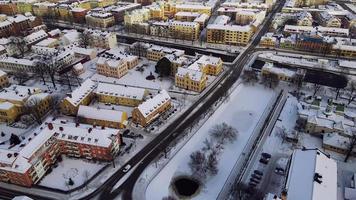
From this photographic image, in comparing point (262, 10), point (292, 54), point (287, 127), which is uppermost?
point (262, 10)

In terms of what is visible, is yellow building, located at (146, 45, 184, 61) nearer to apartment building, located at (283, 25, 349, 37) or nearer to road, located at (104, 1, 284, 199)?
road, located at (104, 1, 284, 199)

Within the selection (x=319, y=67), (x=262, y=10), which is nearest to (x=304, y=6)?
(x=262, y=10)

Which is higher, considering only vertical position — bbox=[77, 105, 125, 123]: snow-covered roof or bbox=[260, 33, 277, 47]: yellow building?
bbox=[260, 33, 277, 47]: yellow building

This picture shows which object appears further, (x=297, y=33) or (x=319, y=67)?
(x=297, y=33)

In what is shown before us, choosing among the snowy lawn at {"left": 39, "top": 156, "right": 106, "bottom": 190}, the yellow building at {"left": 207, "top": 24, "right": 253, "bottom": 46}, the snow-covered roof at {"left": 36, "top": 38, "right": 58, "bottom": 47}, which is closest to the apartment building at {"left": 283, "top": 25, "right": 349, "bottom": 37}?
the yellow building at {"left": 207, "top": 24, "right": 253, "bottom": 46}

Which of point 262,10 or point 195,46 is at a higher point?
point 262,10

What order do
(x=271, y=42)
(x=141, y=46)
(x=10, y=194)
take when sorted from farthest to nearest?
(x=271, y=42) → (x=141, y=46) → (x=10, y=194)

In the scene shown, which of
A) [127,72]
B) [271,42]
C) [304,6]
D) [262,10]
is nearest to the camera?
[127,72]

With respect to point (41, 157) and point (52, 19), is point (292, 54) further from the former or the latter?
point (52, 19)
